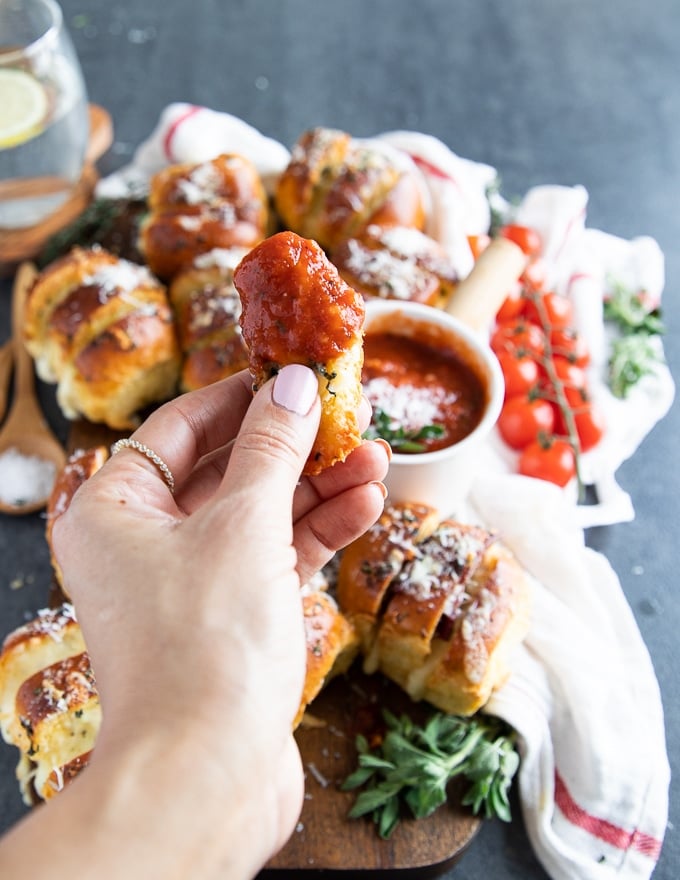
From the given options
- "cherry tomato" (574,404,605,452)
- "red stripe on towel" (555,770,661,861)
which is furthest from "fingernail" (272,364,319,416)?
"cherry tomato" (574,404,605,452)

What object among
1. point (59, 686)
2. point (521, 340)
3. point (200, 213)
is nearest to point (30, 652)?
point (59, 686)

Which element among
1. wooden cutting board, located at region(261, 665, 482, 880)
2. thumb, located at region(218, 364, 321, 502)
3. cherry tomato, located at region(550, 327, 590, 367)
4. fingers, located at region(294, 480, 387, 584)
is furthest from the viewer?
cherry tomato, located at region(550, 327, 590, 367)

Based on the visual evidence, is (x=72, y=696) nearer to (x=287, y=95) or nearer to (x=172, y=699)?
(x=172, y=699)

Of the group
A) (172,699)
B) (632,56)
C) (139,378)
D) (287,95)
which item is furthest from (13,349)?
(632,56)

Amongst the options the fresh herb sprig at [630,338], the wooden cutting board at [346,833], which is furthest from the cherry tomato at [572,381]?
the wooden cutting board at [346,833]

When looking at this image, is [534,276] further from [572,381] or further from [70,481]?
[70,481]

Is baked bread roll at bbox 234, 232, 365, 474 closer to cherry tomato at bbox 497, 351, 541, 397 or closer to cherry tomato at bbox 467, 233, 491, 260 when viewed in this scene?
cherry tomato at bbox 497, 351, 541, 397

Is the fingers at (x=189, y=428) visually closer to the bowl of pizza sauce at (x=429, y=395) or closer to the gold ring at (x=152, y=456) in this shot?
the gold ring at (x=152, y=456)
